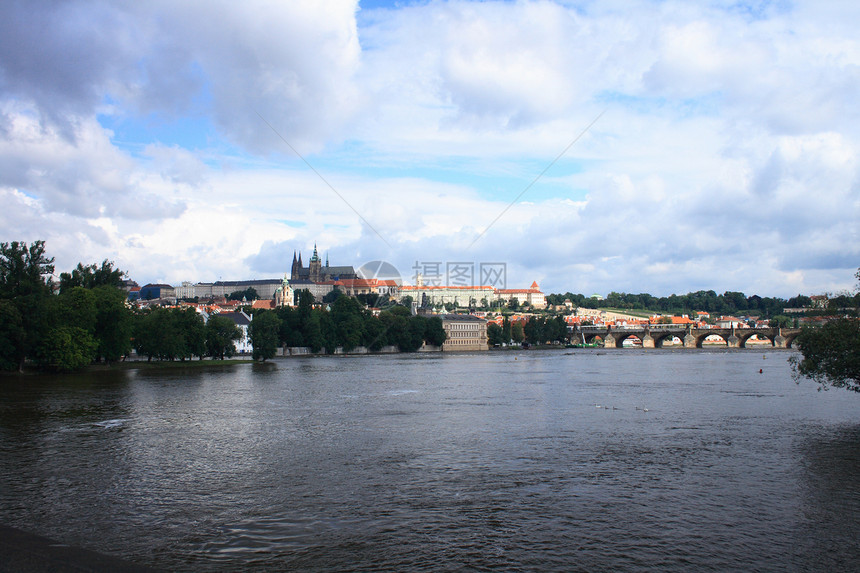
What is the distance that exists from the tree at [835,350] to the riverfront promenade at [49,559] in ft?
82.5

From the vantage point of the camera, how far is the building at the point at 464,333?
5723 inches

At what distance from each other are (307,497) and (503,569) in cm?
620

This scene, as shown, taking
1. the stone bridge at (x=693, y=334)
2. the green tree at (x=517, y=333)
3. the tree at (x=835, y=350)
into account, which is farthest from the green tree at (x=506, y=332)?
the tree at (x=835, y=350)

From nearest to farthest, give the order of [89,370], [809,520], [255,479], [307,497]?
[809,520], [307,497], [255,479], [89,370]

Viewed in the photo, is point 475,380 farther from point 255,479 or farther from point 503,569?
point 503,569

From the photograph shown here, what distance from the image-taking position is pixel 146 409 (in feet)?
109

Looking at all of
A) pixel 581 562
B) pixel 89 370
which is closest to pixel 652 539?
pixel 581 562

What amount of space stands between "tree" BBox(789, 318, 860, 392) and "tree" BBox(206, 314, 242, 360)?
62435 mm

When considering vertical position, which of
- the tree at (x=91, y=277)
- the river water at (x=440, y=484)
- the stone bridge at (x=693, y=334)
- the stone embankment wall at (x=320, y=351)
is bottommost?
the river water at (x=440, y=484)

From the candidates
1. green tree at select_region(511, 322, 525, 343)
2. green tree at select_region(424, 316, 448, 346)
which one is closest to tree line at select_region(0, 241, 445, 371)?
green tree at select_region(424, 316, 448, 346)

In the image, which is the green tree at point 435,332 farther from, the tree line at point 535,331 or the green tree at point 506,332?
the tree line at point 535,331

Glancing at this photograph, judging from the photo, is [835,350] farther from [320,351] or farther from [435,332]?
[435,332]

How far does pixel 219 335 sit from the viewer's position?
79.0 meters

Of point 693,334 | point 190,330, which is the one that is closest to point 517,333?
point 693,334
